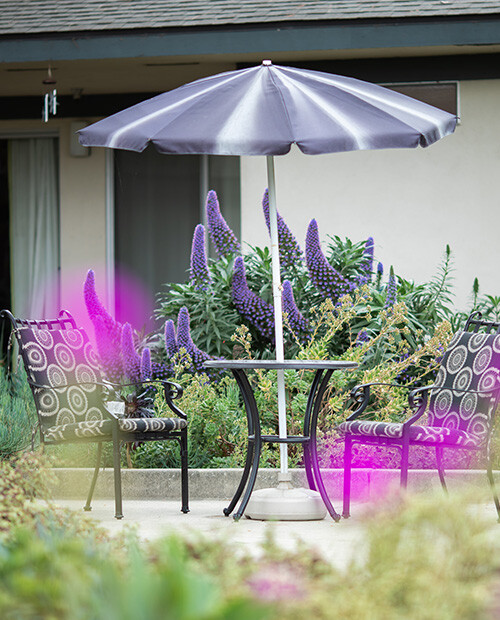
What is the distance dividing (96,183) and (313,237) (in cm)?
402

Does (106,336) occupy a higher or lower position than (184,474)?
higher

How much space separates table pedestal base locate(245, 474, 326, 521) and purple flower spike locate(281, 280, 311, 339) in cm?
183

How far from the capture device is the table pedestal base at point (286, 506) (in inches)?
209

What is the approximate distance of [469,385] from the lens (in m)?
5.55

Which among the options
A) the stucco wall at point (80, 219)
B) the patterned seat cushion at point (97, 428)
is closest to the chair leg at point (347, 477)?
the patterned seat cushion at point (97, 428)

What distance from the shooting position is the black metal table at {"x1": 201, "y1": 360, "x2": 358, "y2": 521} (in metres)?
5.17

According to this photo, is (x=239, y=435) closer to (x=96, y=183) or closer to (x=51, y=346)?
(x=51, y=346)

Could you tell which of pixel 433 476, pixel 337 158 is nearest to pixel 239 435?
pixel 433 476

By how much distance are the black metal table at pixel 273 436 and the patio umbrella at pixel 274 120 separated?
0.46ft

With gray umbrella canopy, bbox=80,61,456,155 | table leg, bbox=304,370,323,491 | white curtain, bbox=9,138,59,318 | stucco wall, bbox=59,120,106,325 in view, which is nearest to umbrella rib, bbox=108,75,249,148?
gray umbrella canopy, bbox=80,61,456,155

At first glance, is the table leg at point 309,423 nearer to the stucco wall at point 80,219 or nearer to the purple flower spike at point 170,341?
the purple flower spike at point 170,341

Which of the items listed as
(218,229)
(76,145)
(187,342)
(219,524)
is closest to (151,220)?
(76,145)

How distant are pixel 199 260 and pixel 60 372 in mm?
1807

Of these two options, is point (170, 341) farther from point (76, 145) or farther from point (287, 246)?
point (76, 145)
